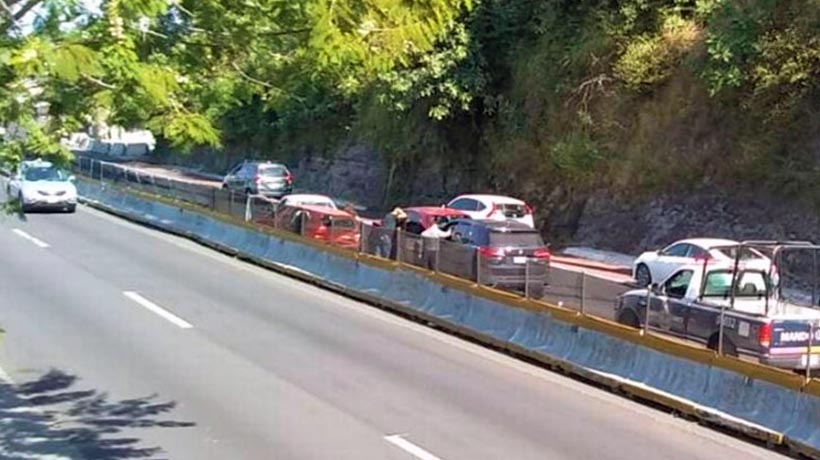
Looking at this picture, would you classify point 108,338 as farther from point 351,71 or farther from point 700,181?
point 700,181

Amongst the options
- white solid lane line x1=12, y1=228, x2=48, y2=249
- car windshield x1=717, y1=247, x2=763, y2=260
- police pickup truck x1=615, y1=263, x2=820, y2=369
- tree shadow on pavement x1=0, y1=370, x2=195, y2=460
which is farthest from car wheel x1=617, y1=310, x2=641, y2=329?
white solid lane line x1=12, y1=228, x2=48, y2=249

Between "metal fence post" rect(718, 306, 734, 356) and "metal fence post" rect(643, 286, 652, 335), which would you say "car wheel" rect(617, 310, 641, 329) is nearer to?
"metal fence post" rect(643, 286, 652, 335)

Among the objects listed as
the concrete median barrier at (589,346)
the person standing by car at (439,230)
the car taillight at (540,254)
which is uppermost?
the person standing by car at (439,230)

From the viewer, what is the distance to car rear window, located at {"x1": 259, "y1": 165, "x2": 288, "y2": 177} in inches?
1833

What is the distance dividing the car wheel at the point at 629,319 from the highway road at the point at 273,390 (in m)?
1.20

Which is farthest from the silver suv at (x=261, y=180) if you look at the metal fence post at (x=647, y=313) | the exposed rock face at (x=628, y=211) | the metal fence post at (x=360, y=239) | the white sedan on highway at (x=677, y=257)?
the metal fence post at (x=647, y=313)

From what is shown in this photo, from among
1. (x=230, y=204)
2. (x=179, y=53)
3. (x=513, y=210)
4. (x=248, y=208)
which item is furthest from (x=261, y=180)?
(x=179, y=53)

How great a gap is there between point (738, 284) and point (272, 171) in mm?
33451

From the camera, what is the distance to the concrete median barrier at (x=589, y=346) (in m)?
11.2

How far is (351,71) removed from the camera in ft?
22.3

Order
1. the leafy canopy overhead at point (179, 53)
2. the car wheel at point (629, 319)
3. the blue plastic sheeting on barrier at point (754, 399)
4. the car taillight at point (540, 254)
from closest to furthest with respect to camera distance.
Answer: the leafy canopy overhead at point (179, 53)
the blue plastic sheeting on barrier at point (754, 399)
the car wheel at point (629, 319)
the car taillight at point (540, 254)

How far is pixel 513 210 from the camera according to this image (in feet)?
96.8

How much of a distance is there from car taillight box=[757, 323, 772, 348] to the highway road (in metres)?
1.74

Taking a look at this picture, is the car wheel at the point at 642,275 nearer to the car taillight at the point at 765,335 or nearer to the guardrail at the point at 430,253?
the guardrail at the point at 430,253
